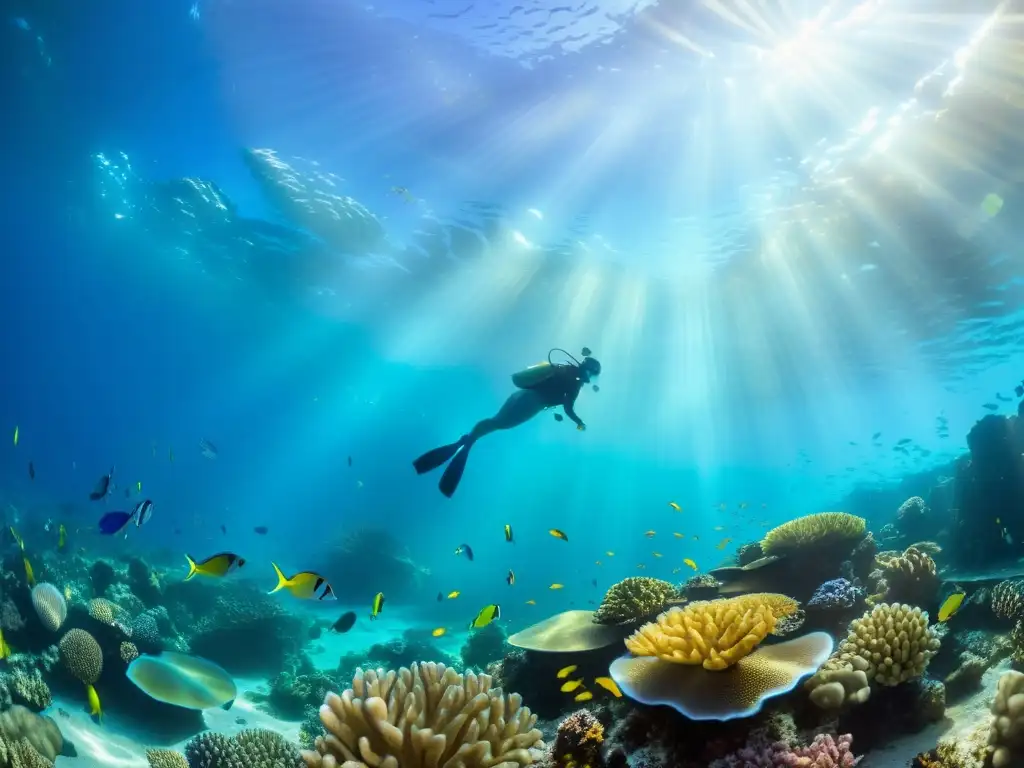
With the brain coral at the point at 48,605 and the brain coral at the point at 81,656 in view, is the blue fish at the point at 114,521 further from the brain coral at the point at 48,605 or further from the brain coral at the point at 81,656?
the brain coral at the point at 81,656

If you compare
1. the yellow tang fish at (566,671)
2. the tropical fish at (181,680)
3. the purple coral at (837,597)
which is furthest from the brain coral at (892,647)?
the tropical fish at (181,680)

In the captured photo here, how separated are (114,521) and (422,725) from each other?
19.1ft

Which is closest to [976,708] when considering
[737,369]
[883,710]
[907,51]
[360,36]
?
[883,710]

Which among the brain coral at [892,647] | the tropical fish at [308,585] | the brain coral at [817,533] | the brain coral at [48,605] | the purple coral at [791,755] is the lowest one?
the brain coral at [48,605]

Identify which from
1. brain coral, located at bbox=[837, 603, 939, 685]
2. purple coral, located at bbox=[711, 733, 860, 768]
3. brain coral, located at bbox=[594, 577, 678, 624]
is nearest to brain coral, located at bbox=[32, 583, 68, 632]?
brain coral, located at bbox=[594, 577, 678, 624]

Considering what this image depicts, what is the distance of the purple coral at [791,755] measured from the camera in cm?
320

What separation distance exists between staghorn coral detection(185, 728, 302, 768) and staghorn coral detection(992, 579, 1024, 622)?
8.30m

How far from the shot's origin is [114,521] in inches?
266

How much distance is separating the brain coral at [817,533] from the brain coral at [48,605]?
38.3ft

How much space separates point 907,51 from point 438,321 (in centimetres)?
2580

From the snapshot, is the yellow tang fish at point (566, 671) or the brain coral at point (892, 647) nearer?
the brain coral at point (892, 647)

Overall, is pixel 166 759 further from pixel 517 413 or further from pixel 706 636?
pixel 706 636

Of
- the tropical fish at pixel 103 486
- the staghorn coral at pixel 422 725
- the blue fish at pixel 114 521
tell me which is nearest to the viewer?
the staghorn coral at pixel 422 725

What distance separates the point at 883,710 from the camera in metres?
4.10
